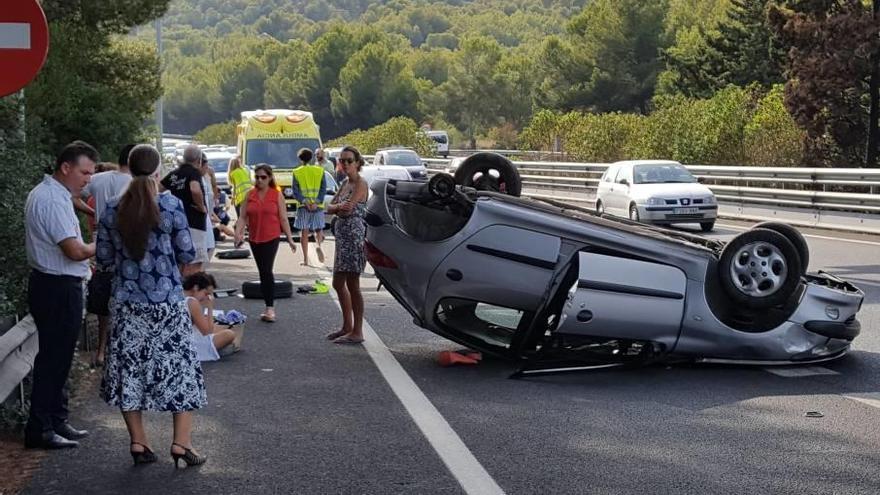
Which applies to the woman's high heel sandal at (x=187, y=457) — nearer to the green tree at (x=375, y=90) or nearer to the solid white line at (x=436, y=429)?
the solid white line at (x=436, y=429)

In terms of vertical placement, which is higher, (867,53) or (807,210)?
(867,53)

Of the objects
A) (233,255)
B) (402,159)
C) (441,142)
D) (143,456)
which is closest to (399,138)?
(441,142)

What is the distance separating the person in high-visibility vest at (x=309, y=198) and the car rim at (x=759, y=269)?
430 inches

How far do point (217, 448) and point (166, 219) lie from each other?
1.37 metres

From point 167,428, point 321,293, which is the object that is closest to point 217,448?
point 167,428

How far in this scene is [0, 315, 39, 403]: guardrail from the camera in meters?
7.43

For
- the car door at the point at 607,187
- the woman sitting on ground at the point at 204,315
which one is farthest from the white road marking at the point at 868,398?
the car door at the point at 607,187

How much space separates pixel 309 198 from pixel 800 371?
475 inches

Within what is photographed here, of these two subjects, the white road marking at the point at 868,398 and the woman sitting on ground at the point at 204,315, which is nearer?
the white road marking at the point at 868,398

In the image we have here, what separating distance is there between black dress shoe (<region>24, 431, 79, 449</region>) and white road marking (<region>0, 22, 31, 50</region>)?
2.50 metres

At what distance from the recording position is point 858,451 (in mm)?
7305

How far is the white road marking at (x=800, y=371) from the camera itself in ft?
32.2

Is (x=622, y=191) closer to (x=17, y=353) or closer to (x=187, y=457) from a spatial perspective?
(x=17, y=353)

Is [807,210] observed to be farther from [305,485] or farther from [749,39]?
[749,39]
